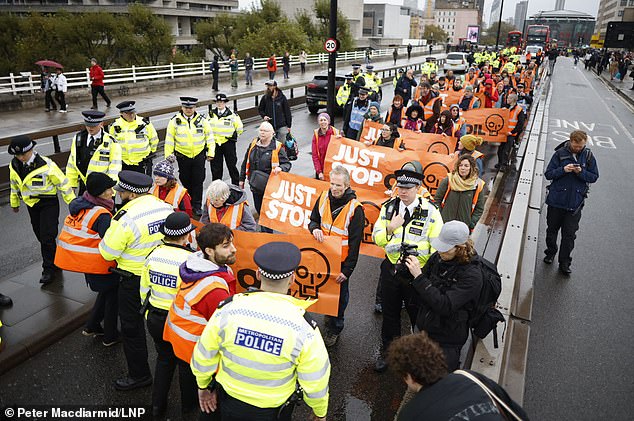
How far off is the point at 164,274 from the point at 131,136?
4.70 meters

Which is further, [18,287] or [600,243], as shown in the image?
[600,243]

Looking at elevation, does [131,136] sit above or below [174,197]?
above

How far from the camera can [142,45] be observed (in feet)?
135

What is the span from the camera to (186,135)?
26.4ft

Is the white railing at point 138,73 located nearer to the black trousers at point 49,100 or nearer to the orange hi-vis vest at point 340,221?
the black trousers at point 49,100

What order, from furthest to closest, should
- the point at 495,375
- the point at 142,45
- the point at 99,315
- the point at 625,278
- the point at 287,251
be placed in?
1. the point at 142,45
2. the point at 625,278
3. the point at 99,315
4. the point at 495,375
5. the point at 287,251

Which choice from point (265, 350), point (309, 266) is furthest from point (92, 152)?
point (265, 350)

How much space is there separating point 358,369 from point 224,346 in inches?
95.3

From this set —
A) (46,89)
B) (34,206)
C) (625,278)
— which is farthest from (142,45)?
(625,278)

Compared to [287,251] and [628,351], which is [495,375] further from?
[287,251]

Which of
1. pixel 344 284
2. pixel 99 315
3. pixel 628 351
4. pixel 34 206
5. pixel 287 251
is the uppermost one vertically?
pixel 287 251

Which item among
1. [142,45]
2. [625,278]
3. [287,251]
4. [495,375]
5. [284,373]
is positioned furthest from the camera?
[142,45]

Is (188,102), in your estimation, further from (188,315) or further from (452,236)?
(452,236)

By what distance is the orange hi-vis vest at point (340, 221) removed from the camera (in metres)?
4.77
